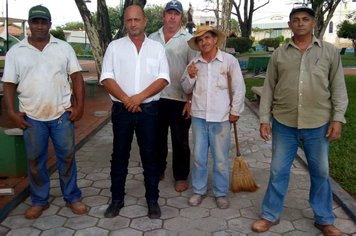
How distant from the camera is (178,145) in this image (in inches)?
170

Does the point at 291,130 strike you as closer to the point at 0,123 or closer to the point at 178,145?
the point at 178,145

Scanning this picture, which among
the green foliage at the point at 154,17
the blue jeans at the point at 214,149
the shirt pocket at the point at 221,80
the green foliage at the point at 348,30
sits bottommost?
the blue jeans at the point at 214,149

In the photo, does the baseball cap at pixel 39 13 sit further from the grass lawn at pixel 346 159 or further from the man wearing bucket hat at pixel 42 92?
the grass lawn at pixel 346 159

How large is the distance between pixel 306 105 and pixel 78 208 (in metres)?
2.28

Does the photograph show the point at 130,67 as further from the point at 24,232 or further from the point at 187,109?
the point at 24,232

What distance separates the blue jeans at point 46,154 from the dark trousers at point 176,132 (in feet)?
3.30

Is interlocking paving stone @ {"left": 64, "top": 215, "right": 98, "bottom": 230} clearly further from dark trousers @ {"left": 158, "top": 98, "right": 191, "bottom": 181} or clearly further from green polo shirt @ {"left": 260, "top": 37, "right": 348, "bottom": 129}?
green polo shirt @ {"left": 260, "top": 37, "right": 348, "bottom": 129}

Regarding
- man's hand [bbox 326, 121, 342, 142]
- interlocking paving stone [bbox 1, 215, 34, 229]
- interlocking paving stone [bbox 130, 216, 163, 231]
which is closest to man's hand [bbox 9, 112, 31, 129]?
interlocking paving stone [bbox 1, 215, 34, 229]

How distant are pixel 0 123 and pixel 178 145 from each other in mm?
4510

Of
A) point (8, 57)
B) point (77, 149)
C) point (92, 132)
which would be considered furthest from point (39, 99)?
point (92, 132)

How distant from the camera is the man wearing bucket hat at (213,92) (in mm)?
3631

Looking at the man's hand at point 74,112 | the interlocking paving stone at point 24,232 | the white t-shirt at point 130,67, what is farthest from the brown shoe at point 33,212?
the white t-shirt at point 130,67

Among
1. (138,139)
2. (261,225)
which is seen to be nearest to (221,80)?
(138,139)

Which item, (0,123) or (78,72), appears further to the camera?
(0,123)
